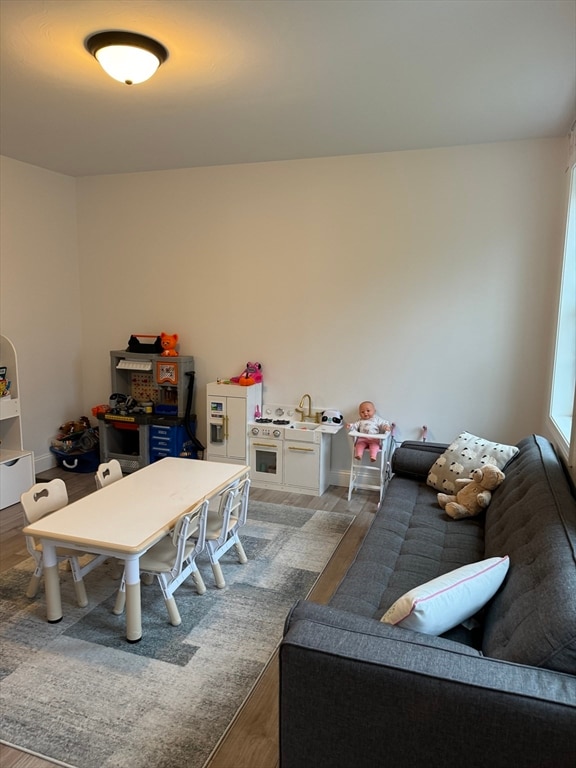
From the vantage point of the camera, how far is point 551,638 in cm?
134

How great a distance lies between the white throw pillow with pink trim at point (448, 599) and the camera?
1558mm

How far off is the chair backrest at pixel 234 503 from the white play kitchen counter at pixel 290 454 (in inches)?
49.9

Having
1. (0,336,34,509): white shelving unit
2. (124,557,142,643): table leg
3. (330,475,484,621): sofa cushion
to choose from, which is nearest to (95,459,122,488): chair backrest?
(124,557,142,643): table leg

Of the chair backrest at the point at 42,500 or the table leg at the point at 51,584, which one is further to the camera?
the chair backrest at the point at 42,500

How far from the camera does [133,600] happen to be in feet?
7.80

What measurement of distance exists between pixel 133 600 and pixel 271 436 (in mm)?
2253

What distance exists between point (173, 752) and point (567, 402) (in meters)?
3.09

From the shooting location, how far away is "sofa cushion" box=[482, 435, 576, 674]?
1.35 meters

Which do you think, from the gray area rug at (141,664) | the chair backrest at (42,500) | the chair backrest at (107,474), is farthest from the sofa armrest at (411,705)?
the chair backrest at (107,474)

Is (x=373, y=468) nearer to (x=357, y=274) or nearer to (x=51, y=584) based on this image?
(x=357, y=274)

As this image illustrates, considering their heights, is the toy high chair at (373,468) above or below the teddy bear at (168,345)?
below

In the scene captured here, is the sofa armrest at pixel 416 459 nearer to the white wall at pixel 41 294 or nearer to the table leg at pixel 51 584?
the table leg at pixel 51 584

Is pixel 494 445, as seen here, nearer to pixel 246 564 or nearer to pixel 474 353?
pixel 474 353

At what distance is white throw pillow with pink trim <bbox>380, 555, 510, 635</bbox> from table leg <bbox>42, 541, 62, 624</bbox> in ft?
5.44
